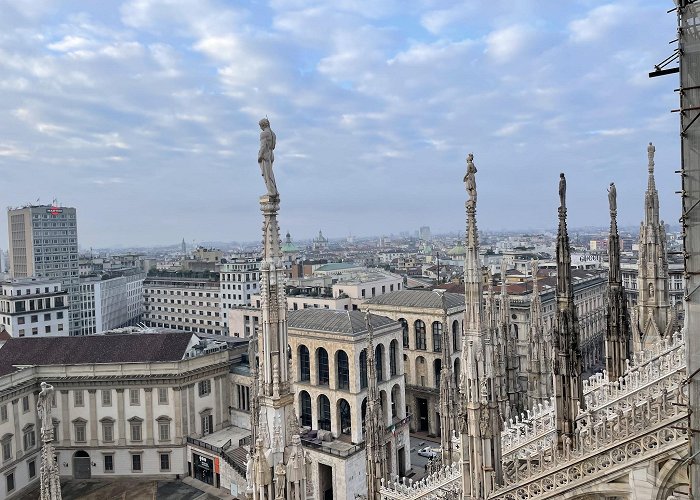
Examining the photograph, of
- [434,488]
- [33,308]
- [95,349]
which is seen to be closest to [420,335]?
[95,349]

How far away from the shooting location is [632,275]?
9019 cm

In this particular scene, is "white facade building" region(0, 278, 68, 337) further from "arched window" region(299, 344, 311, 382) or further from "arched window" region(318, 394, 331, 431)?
"arched window" region(318, 394, 331, 431)

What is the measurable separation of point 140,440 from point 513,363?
35300mm

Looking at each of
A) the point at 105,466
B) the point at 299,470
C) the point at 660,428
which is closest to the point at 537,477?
the point at 660,428

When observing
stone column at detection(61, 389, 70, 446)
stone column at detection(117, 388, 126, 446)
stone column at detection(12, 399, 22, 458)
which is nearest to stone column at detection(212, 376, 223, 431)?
stone column at detection(117, 388, 126, 446)

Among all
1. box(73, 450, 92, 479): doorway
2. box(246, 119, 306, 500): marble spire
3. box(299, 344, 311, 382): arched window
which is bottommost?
box(73, 450, 92, 479): doorway

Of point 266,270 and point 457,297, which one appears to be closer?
point 266,270

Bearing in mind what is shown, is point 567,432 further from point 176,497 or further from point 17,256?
point 17,256

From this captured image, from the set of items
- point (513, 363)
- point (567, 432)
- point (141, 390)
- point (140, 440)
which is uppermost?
point (567, 432)

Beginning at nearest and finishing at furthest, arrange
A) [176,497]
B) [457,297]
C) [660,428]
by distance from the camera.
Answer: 1. [660,428]
2. [176,497]
3. [457,297]

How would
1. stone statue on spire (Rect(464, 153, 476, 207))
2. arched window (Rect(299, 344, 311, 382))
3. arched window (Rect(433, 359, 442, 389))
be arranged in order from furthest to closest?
arched window (Rect(433, 359, 442, 389)) → arched window (Rect(299, 344, 311, 382)) → stone statue on spire (Rect(464, 153, 476, 207))

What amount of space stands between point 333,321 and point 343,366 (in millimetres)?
4149

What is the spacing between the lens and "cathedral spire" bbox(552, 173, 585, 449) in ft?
53.0

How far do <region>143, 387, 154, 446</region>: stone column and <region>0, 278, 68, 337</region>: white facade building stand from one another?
3521cm
